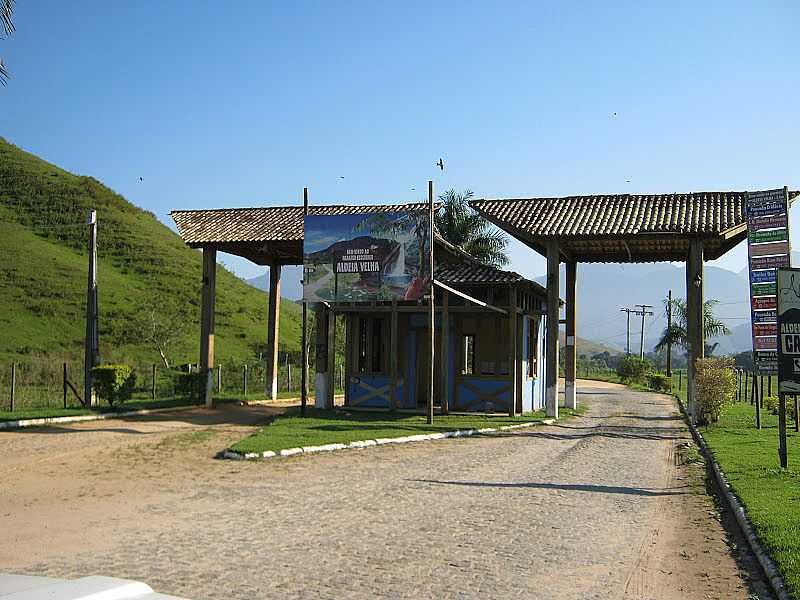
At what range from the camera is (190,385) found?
2695cm

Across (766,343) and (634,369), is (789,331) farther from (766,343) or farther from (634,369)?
(634,369)

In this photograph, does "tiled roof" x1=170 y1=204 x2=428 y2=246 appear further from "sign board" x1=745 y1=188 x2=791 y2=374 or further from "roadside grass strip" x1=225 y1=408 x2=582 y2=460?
"sign board" x1=745 y1=188 x2=791 y2=374

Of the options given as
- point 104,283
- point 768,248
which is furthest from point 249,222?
point 104,283

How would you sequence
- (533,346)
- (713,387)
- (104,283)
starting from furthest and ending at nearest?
(104,283)
(533,346)
(713,387)

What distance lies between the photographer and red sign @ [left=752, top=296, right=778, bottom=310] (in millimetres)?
19156

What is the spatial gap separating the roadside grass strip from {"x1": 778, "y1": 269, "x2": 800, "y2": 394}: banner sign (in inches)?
317

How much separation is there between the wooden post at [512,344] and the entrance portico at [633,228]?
107cm

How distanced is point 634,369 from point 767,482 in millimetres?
51038

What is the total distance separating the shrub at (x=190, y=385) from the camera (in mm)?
26938

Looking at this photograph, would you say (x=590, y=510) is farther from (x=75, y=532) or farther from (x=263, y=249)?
(x=263, y=249)

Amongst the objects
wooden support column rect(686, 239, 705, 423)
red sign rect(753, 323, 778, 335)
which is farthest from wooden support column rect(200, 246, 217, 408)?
red sign rect(753, 323, 778, 335)

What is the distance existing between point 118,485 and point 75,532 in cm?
329

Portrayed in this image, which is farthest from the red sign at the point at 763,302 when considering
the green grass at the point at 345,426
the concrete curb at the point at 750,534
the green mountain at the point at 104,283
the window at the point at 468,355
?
the green mountain at the point at 104,283

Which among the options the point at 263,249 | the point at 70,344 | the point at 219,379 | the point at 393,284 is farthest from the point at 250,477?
the point at 70,344
